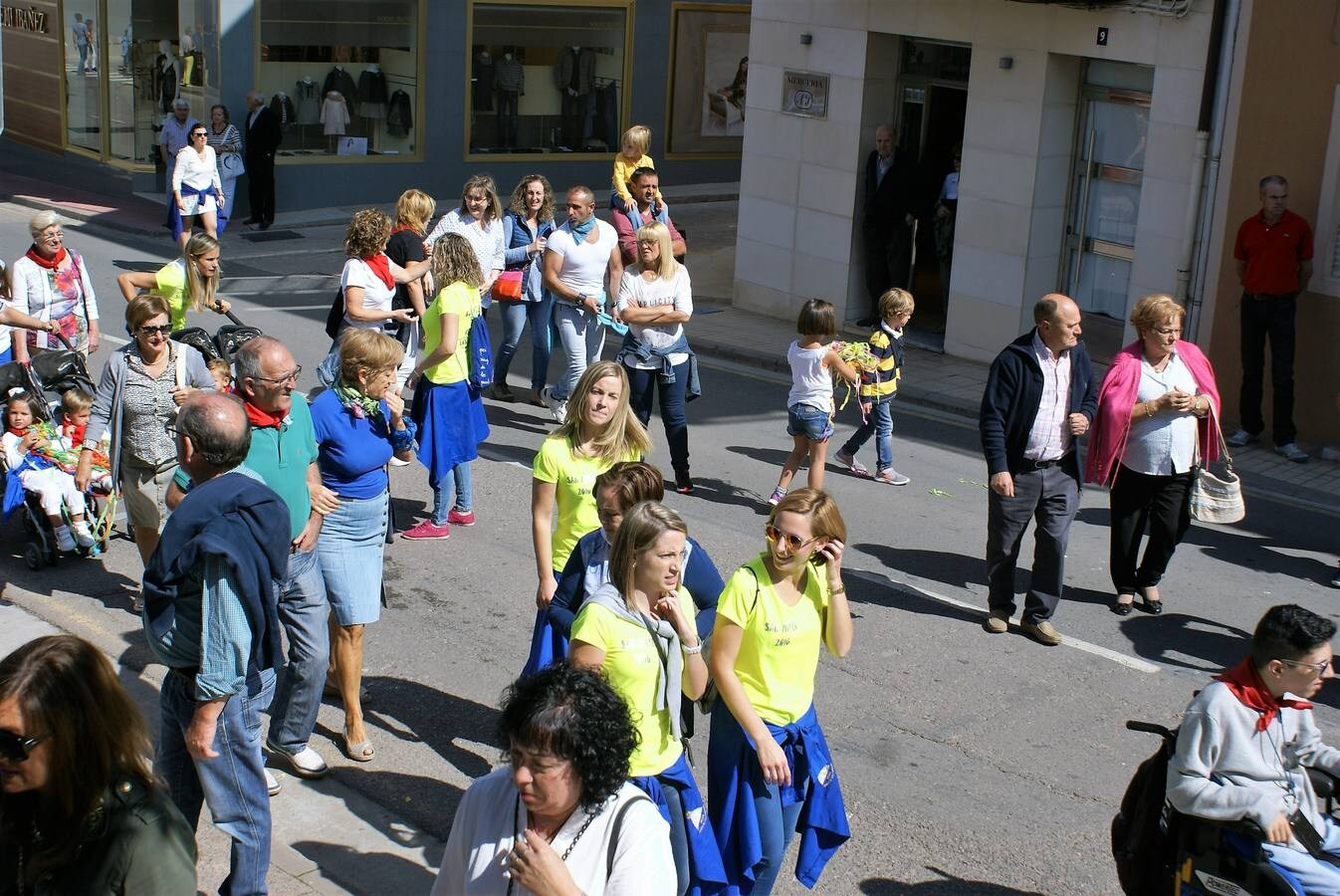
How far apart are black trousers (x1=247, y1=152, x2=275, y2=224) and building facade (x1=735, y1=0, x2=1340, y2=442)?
774 cm

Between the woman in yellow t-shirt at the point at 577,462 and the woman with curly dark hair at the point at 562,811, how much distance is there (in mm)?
2649

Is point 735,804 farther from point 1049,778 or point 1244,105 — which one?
point 1244,105

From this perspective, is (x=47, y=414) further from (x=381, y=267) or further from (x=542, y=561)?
(x=542, y=561)

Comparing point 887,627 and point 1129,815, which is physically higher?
point 1129,815

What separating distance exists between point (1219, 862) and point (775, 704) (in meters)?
1.50

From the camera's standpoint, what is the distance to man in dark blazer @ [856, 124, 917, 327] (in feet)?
53.2

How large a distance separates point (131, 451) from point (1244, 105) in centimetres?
955

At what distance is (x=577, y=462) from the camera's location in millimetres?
6602

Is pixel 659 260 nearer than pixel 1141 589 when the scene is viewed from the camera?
No

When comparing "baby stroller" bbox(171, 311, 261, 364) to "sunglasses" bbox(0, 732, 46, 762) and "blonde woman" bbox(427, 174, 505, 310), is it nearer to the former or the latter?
"blonde woman" bbox(427, 174, 505, 310)

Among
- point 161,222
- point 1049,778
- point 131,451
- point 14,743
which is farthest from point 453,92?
point 14,743

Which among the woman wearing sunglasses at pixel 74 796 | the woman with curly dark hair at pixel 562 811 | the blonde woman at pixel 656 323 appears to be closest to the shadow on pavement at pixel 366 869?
the woman with curly dark hair at pixel 562 811

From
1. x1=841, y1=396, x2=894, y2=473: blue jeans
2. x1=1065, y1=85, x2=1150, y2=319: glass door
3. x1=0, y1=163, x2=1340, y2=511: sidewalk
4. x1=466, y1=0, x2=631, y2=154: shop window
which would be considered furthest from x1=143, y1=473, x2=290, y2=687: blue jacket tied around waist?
x1=466, y1=0, x2=631, y2=154: shop window

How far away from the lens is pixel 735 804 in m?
5.24
